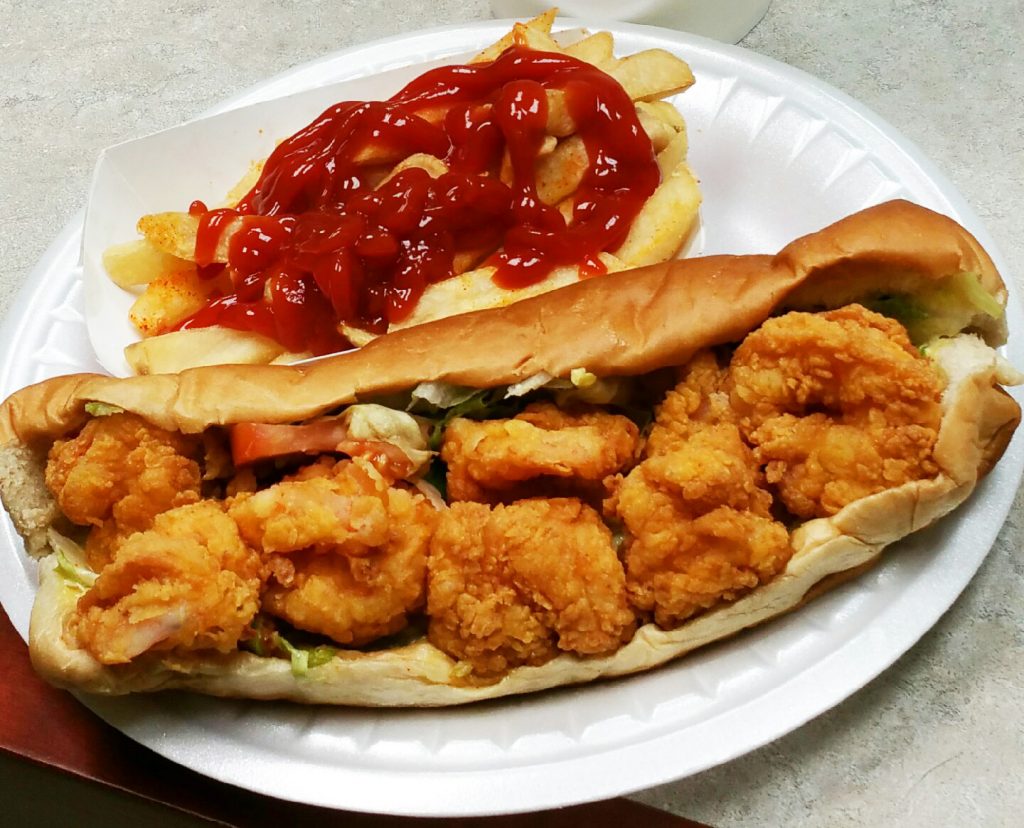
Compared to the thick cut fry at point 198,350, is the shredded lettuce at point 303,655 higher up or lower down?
lower down

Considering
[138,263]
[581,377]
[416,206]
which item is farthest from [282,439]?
[138,263]

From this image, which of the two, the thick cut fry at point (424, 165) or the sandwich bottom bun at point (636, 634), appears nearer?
the sandwich bottom bun at point (636, 634)

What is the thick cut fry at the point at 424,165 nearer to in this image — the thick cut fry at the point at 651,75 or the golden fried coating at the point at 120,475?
the thick cut fry at the point at 651,75

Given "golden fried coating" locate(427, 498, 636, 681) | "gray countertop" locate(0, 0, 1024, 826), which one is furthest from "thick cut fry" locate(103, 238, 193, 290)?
"golden fried coating" locate(427, 498, 636, 681)

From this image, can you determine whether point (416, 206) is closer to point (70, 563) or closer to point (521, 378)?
point (521, 378)

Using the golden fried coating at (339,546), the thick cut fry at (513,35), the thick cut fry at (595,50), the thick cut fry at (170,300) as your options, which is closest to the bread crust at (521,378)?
the golden fried coating at (339,546)

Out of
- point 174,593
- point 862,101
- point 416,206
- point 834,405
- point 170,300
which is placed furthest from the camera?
point 862,101
